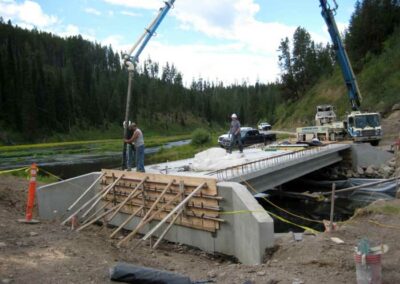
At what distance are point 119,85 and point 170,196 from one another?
134011 millimetres

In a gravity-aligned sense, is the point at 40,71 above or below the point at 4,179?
above

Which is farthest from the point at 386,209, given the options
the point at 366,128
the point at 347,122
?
the point at 347,122

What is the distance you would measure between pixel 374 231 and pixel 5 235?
8.22 m

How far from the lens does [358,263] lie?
605 centimetres

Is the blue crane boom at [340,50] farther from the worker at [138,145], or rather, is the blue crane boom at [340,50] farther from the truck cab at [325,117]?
the worker at [138,145]

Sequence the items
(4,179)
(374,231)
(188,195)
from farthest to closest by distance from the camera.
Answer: (4,179), (188,195), (374,231)

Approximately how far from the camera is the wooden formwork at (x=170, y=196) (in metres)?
11.6

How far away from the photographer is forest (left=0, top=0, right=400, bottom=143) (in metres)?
62.3

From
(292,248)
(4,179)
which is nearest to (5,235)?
(292,248)

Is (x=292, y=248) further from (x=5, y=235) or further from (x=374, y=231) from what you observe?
(x=5, y=235)

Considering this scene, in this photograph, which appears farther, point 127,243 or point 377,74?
point 377,74

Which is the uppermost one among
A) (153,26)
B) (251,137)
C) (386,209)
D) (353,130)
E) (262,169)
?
(153,26)

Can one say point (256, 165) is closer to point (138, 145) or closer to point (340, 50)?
point (138, 145)

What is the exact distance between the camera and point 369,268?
19.8 feet
